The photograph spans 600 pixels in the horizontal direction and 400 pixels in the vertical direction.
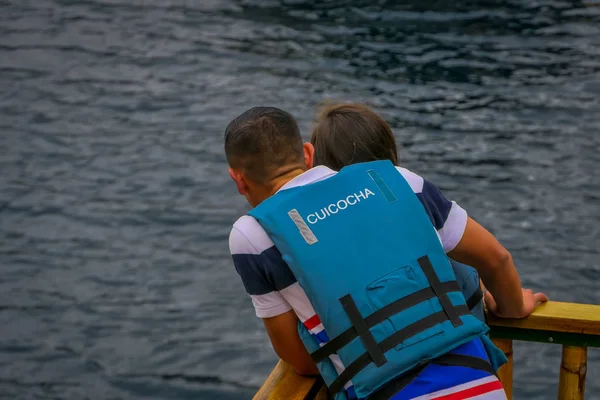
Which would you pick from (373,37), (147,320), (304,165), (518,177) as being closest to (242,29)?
(373,37)

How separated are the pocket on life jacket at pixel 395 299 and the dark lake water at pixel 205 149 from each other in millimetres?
5119

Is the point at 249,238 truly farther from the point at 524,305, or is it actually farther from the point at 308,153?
the point at 524,305

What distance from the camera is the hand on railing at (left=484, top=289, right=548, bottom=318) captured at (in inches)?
117

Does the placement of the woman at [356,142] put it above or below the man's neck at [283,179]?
above

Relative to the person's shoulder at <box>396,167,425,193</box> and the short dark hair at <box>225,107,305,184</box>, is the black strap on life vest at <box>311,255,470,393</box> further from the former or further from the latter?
the short dark hair at <box>225,107,305,184</box>

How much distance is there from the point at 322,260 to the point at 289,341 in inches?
12.9

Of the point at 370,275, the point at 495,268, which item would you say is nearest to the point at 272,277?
the point at 370,275

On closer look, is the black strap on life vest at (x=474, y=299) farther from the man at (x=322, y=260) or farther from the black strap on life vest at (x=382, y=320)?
the black strap on life vest at (x=382, y=320)

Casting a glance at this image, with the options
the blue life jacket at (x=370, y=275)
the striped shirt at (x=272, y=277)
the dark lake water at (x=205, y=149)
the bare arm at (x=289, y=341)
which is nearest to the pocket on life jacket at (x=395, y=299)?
the blue life jacket at (x=370, y=275)

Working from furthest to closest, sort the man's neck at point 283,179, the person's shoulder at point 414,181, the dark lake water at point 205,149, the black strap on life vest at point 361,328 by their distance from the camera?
the dark lake water at point 205,149 → the man's neck at point 283,179 → the person's shoulder at point 414,181 → the black strap on life vest at point 361,328

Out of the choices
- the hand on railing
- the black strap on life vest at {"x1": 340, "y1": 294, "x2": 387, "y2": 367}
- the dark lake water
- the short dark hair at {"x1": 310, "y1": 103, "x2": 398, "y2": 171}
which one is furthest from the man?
the dark lake water

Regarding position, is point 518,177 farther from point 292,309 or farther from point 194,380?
point 292,309

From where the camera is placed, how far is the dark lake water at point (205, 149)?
802 centimetres

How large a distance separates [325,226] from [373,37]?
13.4 m
